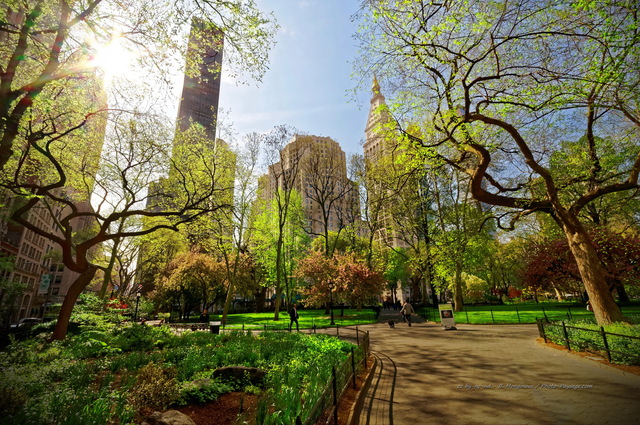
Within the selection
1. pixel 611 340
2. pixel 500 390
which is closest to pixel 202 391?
pixel 500 390

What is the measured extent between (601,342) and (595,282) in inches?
114

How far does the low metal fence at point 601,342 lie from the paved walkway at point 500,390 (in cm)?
56

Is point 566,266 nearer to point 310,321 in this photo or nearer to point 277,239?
point 310,321

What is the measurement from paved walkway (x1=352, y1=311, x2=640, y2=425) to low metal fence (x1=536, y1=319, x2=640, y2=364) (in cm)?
56

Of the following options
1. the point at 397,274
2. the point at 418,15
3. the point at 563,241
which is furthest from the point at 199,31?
the point at 397,274

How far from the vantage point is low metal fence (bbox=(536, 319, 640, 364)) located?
7.53 metres

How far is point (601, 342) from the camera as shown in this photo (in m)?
8.59

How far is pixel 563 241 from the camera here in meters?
24.2

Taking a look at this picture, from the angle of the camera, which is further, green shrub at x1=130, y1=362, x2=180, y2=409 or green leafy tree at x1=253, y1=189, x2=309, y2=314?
green leafy tree at x1=253, y1=189, x2=309, y2=314

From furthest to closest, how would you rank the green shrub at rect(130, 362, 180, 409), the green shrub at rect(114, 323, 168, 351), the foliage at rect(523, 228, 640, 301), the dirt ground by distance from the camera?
the foliage at rect(523, 228, 640, 301) → the green shrub at rect(114, 323, 168, 351) → the green shrub at rect(130, 362, 180, 409) → the dirt ground

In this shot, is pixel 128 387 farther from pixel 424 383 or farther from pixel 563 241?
pixel 563 241

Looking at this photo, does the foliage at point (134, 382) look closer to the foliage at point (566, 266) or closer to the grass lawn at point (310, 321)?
the grass lawn at point (310, 321)

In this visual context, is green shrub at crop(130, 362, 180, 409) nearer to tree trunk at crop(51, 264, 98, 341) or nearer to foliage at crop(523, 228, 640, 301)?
tree trunk at crop(51, 264, 98, 341)

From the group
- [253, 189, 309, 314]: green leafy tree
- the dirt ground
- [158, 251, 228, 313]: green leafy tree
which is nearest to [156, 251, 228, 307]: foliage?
[158, 251, 228, 313]: green leafy tree
